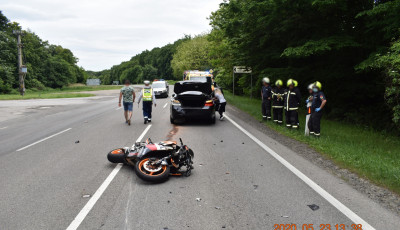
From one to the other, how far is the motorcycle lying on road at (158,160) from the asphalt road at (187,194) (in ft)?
0.56

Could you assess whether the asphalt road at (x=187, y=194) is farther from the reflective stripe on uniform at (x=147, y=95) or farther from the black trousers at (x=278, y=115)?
the reflective stripe on uniform at (x=147, y=95)

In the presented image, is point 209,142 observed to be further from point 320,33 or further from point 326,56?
point 326,56

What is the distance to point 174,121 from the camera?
12.7 meters

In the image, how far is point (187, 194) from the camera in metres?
4.62

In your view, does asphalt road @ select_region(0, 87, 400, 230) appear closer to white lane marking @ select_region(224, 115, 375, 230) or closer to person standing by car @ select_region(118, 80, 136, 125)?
white lane marking @ select_region(224, 115, 375, 230)

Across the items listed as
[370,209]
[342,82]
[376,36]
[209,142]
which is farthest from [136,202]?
[342,82]

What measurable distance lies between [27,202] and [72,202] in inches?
26.3

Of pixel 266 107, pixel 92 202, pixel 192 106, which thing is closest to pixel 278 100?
pixel 266 107

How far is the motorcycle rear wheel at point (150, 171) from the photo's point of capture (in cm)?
504

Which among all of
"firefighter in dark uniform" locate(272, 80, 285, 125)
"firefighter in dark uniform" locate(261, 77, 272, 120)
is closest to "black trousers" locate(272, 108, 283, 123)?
"firefighter in dark uniform" locate(272, 80, 285, 125)

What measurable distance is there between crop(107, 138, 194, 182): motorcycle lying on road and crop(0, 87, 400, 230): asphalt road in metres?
0.17

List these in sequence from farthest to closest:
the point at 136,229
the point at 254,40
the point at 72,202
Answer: the point at 254,40, the point at 72,202, the point at 136,229

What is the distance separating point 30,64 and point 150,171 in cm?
6364
